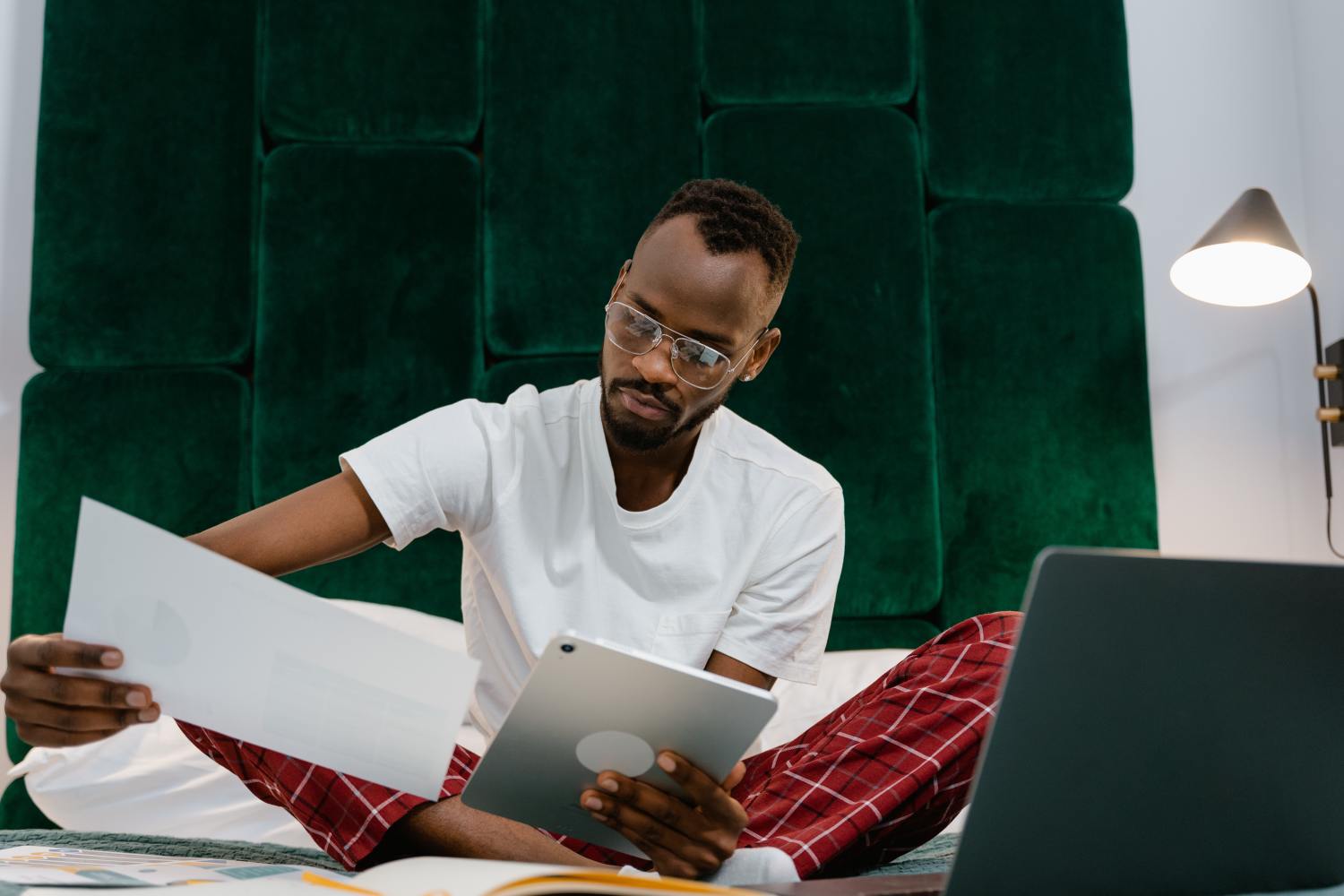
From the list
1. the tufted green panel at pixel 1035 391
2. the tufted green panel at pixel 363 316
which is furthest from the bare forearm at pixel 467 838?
the tufted green panel at pixel 1035 391

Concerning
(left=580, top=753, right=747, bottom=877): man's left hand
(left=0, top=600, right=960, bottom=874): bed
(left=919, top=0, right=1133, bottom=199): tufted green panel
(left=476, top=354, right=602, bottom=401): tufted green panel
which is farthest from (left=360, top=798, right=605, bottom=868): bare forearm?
(left=919, top=0, right=1133, bottom=199): tufted green panel

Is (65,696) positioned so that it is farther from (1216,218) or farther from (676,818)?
(1216,218)

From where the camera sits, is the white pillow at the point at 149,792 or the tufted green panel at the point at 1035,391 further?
the tufted green panel at the point at 1035,391

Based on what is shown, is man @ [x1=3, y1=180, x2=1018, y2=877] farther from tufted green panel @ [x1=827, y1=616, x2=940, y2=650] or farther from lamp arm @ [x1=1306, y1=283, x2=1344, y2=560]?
lamp arm @ [x1=1306, y1=283, x2=1344, y2=560]

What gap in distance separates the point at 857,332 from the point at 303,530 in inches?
47.6

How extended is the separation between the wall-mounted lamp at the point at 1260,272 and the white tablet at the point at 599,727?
4.83 ft

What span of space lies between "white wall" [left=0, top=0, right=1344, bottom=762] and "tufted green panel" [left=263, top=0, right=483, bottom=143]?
0.55 meters

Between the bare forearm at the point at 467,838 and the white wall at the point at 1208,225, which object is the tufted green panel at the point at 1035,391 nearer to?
the white wall at the point at 1208,225

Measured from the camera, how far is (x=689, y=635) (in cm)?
132

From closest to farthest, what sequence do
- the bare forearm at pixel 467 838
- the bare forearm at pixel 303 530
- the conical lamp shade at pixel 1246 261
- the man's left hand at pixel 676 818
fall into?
1. the man's left hand at pixel 676 818
2. the bare forearm at pixel 467 838
3. the bare forearm at pixel 303 530
4. the conical lamp shade at pixel 1246 261

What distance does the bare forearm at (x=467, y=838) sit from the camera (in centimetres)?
94

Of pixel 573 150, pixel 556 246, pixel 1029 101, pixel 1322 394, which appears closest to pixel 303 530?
pixel 556 246

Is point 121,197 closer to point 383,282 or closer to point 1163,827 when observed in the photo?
point 383,282

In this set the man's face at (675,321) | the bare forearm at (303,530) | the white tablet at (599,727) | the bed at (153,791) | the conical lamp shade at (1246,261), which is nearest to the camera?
the white tablet at (599,727)
